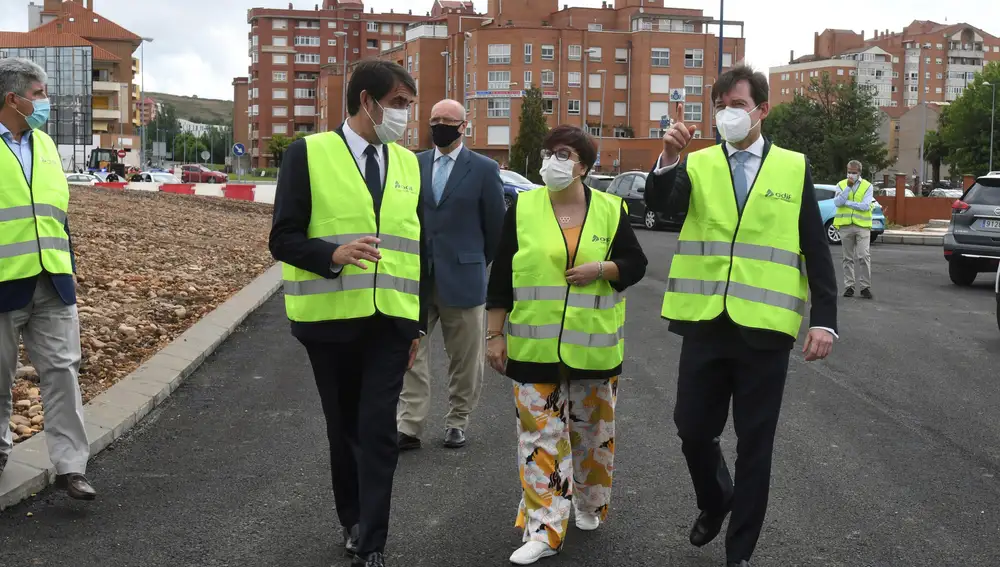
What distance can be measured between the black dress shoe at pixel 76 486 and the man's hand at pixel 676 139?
2.98 metres

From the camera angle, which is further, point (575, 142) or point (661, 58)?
point (661, 58)

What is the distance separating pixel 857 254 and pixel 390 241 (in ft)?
43.7

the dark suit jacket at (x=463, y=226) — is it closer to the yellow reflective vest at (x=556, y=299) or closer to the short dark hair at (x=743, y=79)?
the yellow reflective vest at (x=556, y=299)

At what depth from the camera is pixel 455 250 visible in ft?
22.4

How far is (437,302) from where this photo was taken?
6949mm

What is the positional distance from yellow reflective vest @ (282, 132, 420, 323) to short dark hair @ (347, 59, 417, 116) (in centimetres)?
17

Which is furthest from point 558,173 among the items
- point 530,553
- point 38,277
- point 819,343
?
point 38,277

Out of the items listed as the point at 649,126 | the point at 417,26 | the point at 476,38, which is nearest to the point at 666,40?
the point at 649,126

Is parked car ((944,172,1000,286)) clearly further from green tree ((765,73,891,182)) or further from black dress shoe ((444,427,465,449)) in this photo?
green tree ((765,73,891,182))

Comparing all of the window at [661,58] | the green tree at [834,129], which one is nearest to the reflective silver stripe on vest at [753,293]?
the green tree at [834,129]

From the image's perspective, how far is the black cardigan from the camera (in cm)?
493

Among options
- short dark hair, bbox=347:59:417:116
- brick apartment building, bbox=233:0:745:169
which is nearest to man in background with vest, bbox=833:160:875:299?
short dark hair, bbox=347:59:417:116

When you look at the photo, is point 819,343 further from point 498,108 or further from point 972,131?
point 498,108

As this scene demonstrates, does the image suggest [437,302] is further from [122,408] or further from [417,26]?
[417,26]
